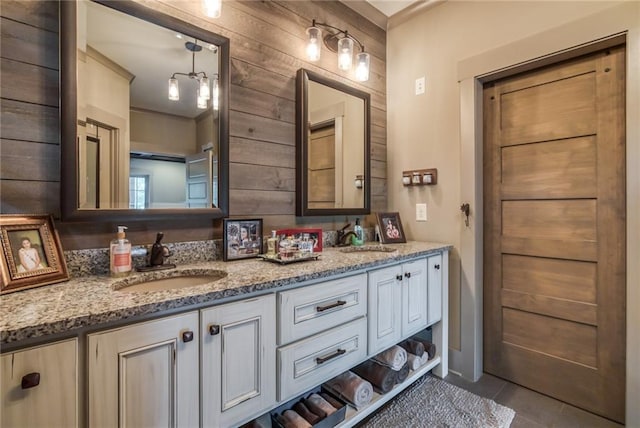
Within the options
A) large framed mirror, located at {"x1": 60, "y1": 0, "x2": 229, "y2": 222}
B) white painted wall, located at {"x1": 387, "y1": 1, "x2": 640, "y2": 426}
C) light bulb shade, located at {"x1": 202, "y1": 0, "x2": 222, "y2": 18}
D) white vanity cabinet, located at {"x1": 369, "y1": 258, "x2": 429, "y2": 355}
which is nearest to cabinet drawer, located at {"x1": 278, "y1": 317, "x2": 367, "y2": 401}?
white vanity cabinet, located at {"x1": 369, "y1": 258, "x2": 429, "y2": 355}

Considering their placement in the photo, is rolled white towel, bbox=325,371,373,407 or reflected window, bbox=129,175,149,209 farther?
rolled white towel, bbox=325,371,373,407

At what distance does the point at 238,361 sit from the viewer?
1090 millimetres

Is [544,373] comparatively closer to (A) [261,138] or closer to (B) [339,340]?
(B) [339,340]

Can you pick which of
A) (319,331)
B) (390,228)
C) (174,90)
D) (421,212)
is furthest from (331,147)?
(319,331)

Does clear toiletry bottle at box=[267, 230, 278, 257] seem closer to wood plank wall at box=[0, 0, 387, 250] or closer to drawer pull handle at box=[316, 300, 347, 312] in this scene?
wood plank wall at box=[0, 0, 387, 250]

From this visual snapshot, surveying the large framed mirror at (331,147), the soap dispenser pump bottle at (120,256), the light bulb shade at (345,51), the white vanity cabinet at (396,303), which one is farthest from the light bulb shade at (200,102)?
the white vanity cabinet at (396,303)

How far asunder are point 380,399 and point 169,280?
125 centimetres

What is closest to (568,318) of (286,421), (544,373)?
(544,373)

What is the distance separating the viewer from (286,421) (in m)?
1.36

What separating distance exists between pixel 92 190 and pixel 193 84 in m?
0.69

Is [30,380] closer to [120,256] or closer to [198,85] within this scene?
[120,256]

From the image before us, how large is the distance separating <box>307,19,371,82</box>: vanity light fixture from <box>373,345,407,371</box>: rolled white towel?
70.4 inches

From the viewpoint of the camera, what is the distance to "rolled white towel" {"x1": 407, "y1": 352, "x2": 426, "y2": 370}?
1906mm

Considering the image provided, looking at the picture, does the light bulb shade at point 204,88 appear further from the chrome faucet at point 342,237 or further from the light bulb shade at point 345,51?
the chrome faucet at point 342,237
